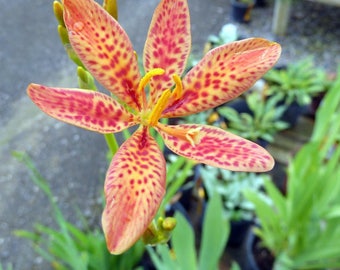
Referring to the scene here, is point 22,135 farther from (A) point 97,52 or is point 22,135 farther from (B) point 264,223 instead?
(A) point 97,52

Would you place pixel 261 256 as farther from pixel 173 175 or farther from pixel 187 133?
pixel 187 133

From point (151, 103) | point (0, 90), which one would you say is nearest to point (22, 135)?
point (0, 90)

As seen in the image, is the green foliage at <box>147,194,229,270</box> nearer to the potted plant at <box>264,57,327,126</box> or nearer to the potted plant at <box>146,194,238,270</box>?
the potted plant at <box>146,194,238,270</box>

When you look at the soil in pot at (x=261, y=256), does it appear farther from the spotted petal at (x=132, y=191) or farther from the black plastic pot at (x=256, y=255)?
the spotted petal at (x=132, y=191)

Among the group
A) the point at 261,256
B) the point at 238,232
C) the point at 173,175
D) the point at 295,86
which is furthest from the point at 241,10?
the point at 173,175

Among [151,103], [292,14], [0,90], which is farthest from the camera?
[292,14]

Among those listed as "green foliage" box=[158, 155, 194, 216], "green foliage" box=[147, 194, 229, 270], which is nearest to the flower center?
"green foliage" box=[158, 155, 194, 216]
